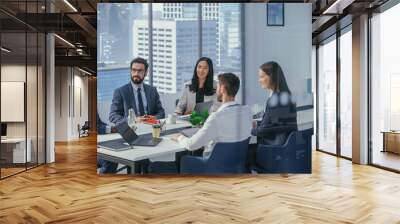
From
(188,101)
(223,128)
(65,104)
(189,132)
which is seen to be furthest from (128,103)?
(65,104)

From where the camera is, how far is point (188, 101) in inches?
251

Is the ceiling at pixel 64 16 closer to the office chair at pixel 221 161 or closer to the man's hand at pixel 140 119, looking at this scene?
the man's hand at pixel 140 119

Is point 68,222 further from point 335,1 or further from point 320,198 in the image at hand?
point 335,1

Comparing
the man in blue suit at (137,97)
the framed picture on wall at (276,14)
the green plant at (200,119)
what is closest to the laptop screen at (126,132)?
the man in blue suit at (137,97)

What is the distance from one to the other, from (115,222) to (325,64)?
8485mm

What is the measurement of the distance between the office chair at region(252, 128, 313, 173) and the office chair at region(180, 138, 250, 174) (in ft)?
0.82

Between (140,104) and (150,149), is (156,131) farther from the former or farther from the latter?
(140,104)

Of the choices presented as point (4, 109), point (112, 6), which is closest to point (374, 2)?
point (112, 6)

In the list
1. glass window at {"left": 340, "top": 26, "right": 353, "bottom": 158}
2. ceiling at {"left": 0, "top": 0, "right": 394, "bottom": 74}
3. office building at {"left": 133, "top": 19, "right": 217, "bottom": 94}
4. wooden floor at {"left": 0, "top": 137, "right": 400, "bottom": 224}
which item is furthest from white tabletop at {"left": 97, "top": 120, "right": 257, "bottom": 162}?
glass window at {"left": 340, "top": 26, "right": 353, "bottom": 158}

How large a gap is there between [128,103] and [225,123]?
1656 mm

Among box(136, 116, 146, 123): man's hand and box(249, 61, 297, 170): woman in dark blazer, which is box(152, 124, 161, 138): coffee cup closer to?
box(136, 116, 146, 123): man's hand

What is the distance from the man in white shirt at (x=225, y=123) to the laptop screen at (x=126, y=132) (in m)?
0.68

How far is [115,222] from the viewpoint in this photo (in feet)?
12.4

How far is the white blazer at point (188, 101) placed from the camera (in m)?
6.36
